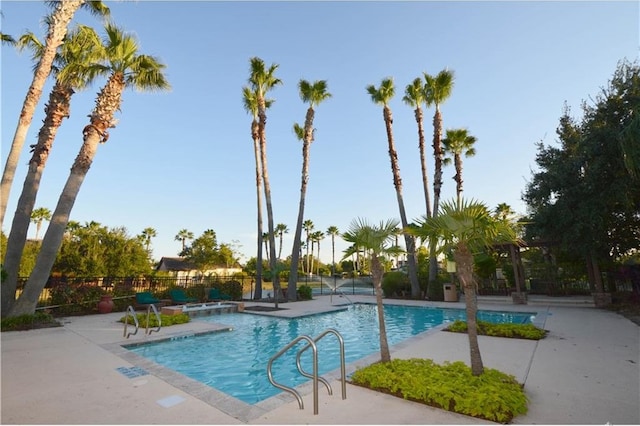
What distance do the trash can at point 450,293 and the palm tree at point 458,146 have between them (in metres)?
7.01

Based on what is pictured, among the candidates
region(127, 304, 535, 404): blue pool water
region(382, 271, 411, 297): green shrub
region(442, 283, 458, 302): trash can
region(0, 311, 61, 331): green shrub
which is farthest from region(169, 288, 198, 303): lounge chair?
region(442, 283, 458, 302): trash can

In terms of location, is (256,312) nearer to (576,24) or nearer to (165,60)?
(165,60)

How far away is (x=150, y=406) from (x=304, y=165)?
761 inches

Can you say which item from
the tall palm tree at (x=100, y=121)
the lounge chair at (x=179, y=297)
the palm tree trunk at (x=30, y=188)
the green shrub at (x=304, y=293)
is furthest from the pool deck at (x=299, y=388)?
the green shrub at (x=304, y=293)

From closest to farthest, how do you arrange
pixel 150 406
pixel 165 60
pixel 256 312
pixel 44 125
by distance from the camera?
pixel 150 406
pixel 44 125
pixel 165 60
pixel 256 312

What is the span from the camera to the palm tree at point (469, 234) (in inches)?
176

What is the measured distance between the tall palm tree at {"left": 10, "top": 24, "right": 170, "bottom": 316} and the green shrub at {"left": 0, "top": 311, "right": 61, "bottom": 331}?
38 cm

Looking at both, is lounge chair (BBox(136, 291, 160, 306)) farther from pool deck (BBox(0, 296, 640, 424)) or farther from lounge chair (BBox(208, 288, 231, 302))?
pool deck (BBox(0, 296, 640, 424))

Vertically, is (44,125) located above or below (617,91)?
below

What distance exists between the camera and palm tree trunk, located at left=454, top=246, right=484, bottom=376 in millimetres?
4402

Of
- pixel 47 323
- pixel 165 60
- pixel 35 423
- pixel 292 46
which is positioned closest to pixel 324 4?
pixel 292 46

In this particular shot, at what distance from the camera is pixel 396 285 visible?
68.0 ft

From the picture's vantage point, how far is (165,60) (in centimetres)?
1359

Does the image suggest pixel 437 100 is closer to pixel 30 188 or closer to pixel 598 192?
pixel 598 192
